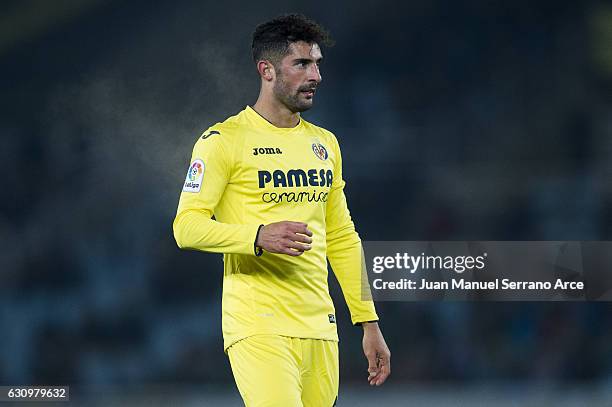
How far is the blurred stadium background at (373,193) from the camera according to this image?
18.5ft

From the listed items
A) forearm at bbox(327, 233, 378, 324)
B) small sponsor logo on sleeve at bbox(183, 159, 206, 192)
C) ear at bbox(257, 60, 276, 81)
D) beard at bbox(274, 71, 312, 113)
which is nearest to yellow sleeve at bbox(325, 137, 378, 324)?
forearm at bbox(327, 233, 378, 324)

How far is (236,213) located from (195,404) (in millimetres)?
2617

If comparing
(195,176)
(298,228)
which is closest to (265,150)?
(195,176)

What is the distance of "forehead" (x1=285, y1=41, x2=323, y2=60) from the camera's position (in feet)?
11.2

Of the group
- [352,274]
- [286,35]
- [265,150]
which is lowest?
[352,274]

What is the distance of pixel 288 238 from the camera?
2.91 m

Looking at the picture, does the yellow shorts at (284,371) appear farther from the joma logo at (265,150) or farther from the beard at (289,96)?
the beard at (289,96)

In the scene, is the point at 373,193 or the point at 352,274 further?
the point at 373,193

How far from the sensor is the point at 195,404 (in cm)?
565

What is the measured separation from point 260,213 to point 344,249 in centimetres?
41

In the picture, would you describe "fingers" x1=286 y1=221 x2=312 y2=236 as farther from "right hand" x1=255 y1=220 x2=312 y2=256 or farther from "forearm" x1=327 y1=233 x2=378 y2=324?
"forearm" x1=327 y1=233 x2=378 y2=324

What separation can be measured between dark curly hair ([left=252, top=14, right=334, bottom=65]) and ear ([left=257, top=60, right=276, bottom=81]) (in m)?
0.02

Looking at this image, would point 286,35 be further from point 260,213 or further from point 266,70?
point 260,213

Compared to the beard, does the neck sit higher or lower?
lower
